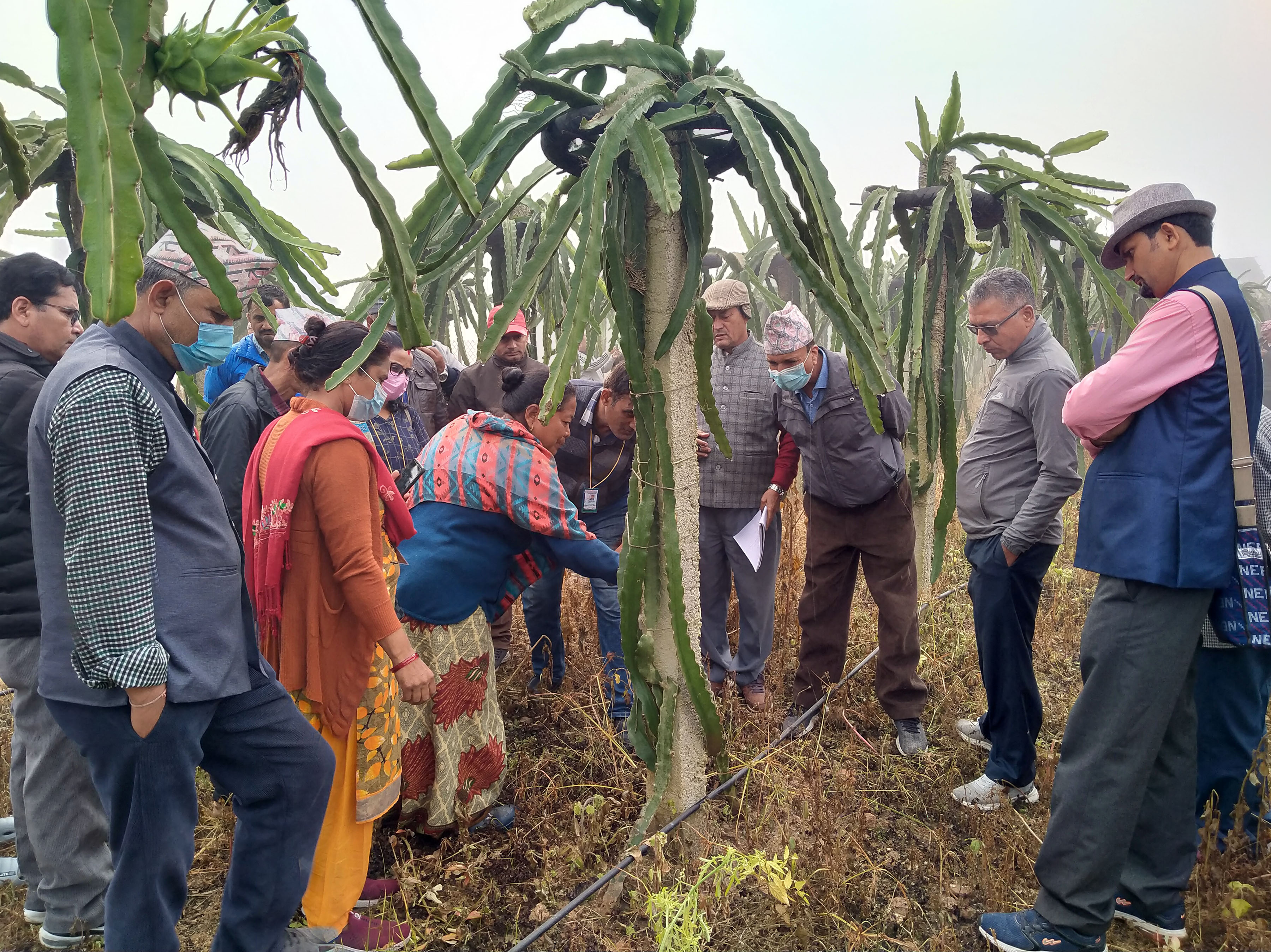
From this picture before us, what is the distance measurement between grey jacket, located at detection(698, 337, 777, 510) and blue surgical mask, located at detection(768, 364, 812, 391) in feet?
1.04

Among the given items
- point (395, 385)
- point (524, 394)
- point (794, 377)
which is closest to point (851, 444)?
point (794, 377)

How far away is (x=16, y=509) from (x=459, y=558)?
4.25 ft

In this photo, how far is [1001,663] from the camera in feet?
9.31

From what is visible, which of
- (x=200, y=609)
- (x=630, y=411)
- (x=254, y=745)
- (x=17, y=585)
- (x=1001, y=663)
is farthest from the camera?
(x=630, y=411)

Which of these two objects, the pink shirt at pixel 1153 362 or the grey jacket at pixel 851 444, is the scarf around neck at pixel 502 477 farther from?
the pink shirt at pixel 1153 362

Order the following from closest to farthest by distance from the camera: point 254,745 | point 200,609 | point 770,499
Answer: point 200,609
point 254,745
point 770,499

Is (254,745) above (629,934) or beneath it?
above

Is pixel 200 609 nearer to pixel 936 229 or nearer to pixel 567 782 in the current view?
pixel 567 782

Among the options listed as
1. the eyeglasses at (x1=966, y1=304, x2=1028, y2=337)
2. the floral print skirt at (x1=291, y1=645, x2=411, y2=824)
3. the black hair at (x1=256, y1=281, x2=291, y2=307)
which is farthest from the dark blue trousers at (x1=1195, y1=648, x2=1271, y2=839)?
the black hair at (x1=256, y1=281, x2=291, y2=307)

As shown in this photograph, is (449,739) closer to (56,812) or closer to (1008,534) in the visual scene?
(56,812)

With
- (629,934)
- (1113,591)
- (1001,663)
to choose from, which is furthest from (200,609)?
(1001,663)

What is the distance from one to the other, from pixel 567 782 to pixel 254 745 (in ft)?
4.54

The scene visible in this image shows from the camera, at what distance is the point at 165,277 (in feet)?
6.05

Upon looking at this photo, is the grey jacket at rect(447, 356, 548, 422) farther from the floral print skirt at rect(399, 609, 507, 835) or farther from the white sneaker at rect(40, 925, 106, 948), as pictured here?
the white sneaker at rect(40, 925, 106, 948)
